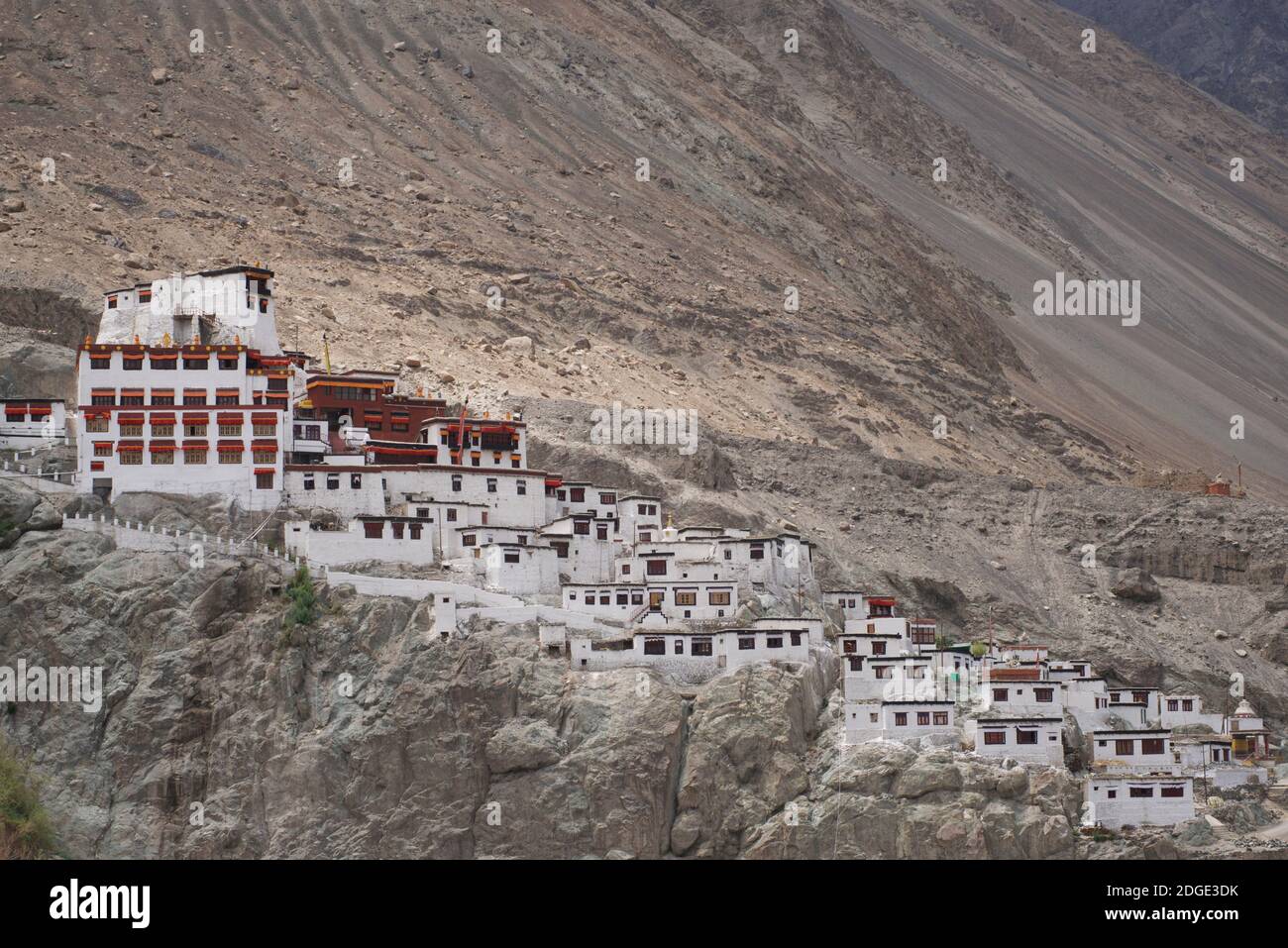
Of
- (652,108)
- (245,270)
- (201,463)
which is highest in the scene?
(652,108)

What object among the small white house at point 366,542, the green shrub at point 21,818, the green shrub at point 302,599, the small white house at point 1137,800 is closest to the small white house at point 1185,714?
the small white house at point 1137,800

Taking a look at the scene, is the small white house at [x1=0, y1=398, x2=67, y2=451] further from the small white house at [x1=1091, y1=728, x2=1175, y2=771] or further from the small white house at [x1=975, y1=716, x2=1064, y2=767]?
→ the small white house at [x1=1091, y1=728, x2=1175, y2=771]

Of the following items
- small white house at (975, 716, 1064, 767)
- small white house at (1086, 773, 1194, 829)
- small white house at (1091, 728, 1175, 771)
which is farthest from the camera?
small white house at (1091, 728, 1175, 771)

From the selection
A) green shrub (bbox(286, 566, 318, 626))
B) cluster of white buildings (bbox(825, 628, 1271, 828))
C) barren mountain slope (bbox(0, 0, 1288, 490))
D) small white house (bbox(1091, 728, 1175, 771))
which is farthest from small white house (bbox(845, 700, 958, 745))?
barren mountain slope (bbox(0, 0, 1288, 490))

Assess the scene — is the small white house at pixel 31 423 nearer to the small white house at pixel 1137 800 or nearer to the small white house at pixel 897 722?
the small white house at pixel 897 722

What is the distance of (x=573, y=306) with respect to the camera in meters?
125

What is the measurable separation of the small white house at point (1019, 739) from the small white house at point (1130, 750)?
8.07ft

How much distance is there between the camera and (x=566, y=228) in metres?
140

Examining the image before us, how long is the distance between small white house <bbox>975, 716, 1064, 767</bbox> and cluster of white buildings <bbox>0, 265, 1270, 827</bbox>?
0.18 ft

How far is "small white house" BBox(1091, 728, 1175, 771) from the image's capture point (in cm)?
6612
